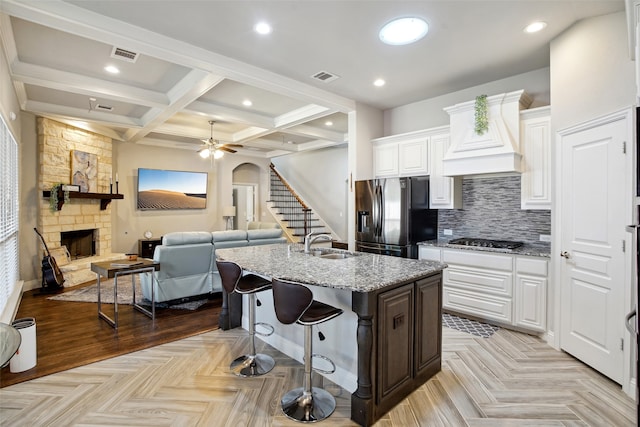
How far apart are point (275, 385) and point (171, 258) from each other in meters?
2.57

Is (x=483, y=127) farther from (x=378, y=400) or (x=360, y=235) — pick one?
(x=378, y=400)

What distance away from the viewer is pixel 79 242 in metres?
6.55

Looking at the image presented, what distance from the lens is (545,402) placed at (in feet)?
7.54

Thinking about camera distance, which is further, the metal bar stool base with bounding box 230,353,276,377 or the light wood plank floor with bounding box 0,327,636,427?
the metal bar stool base with bounding box 230,353,276,377

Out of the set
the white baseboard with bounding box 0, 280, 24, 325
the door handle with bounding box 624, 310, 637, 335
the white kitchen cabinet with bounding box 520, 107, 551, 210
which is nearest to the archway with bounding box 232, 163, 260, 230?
the white baseboard with bounding box 0, 280, 24, 325

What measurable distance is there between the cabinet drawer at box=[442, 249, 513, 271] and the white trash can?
430cm

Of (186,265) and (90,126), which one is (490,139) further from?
(90,126)

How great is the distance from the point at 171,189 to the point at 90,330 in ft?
16.6

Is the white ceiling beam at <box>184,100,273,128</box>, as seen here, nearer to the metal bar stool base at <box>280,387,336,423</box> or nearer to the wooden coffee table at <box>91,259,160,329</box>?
the wooden coffee table at <box>91,259,160,329</box>

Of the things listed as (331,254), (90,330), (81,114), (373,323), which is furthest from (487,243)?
(81,114)

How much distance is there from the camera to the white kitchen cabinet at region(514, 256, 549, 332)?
3.30m

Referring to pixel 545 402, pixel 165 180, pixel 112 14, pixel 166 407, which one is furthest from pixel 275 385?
pixel 165 180

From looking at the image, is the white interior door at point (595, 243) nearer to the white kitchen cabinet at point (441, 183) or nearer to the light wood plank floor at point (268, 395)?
the light wood plank floor at point (268, 395)

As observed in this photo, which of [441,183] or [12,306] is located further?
[441,183]
